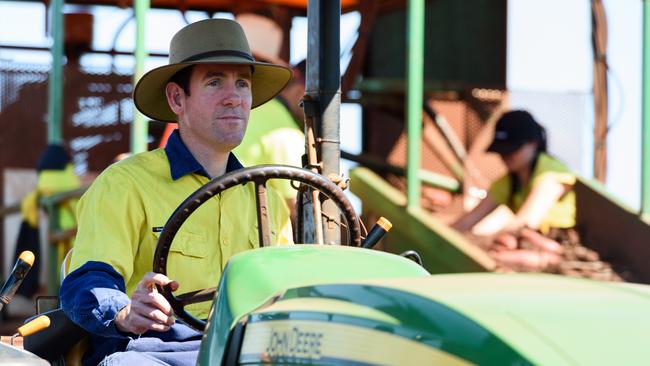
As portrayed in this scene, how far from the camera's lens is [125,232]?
368 cm

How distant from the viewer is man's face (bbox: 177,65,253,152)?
3953 mm

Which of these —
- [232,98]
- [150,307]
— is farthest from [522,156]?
[150,307]

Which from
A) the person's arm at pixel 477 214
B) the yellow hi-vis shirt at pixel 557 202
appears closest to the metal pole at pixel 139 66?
the person's arm at pixel 477 214

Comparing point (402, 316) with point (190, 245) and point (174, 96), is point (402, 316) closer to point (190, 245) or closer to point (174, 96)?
point (190, 245)

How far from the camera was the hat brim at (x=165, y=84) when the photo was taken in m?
4.03

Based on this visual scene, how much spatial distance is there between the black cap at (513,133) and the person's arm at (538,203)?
0.86 ft

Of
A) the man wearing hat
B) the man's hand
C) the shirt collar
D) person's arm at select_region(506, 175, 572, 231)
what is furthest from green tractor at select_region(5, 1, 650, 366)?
person's arm at select_region(506, 175, 572, 231)

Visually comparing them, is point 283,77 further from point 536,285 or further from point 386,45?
point 386,45

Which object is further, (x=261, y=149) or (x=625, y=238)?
(x=625, y=238)

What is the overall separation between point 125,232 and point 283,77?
2.90ft

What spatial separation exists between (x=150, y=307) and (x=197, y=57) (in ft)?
3.33

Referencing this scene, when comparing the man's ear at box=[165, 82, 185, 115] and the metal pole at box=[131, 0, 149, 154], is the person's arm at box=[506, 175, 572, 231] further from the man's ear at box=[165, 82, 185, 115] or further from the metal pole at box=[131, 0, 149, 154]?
the man's ear at box=[165, 82, 185, 115]

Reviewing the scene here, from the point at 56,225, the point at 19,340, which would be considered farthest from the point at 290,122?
the point at 56,225

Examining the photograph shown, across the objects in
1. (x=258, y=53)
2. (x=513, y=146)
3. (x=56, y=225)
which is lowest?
(x=56, y=225)
